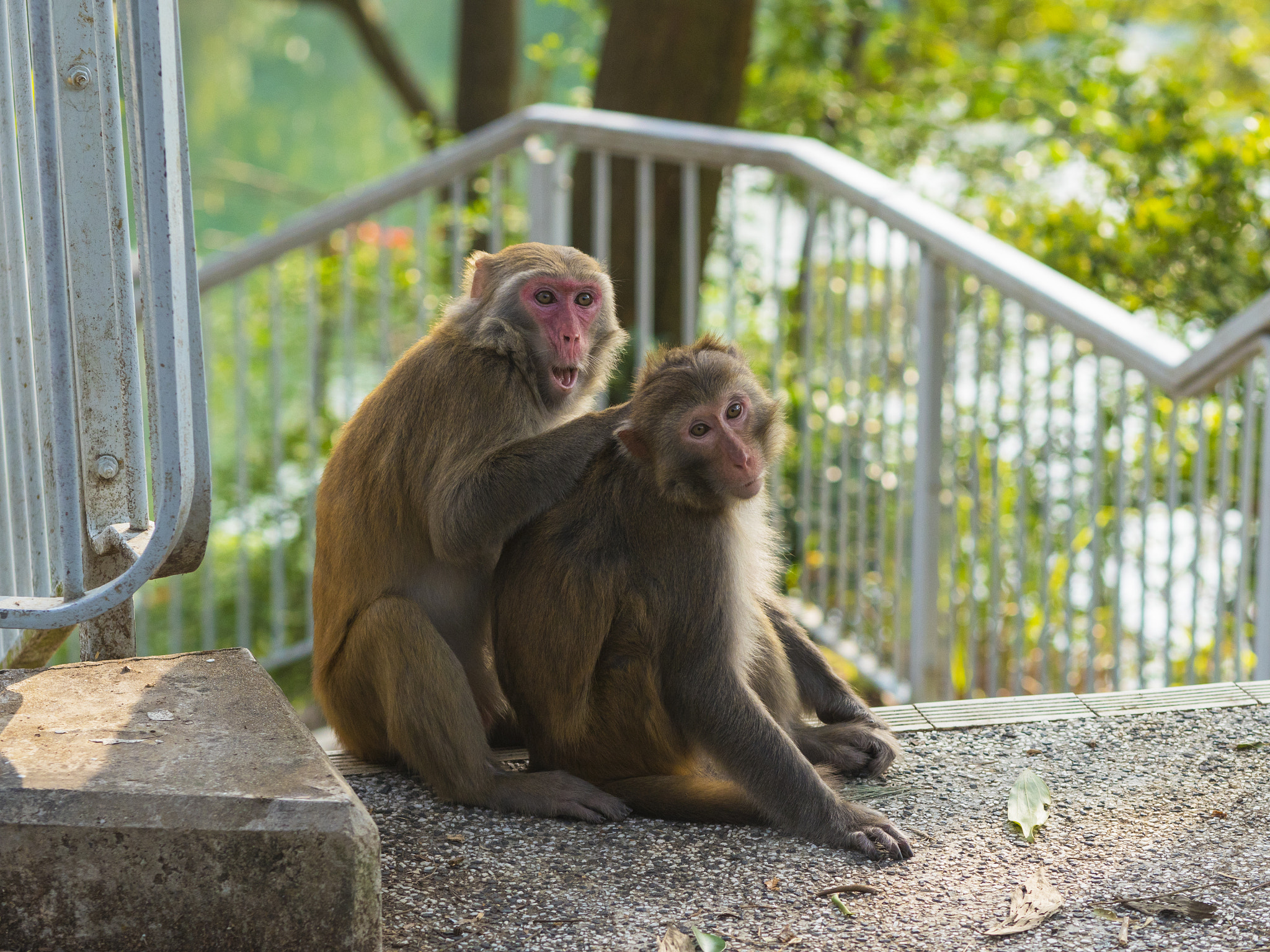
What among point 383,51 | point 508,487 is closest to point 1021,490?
point 508,487

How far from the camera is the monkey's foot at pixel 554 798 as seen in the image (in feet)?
8.87

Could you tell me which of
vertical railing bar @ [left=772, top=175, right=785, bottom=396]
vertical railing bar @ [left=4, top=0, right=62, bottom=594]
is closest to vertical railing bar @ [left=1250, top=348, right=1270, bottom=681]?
vertical railing bar @ [left=772, top=175, right=785, bottom=396]

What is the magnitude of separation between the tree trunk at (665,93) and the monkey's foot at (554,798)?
3505 mm

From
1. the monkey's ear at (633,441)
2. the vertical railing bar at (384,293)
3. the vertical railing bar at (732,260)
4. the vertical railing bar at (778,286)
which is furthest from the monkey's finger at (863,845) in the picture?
the vertical railing bar at (384,293)

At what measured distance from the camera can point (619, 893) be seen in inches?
94.7

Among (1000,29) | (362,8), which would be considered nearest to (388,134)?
(362,8)

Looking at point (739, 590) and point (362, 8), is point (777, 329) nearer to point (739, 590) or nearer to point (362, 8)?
point (739, 590)

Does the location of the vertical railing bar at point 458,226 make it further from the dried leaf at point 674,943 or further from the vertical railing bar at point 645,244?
the dried leaf at point 674,943

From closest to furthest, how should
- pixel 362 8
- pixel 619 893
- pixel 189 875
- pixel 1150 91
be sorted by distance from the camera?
pixel 189 875 < pixel 619 893 < pixel 1150 91 < pixel 362 8

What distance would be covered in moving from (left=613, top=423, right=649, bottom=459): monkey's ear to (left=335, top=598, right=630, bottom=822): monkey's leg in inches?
21.7

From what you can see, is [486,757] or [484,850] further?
[486,757]

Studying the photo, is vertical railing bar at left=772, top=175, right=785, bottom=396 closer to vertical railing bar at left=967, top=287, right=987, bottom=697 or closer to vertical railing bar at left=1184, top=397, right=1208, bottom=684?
vertical railing bar at left=967, top=287, right=987, bottom=697

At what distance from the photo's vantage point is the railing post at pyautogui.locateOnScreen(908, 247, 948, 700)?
4.61 meters

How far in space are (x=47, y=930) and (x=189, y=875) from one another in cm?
24
